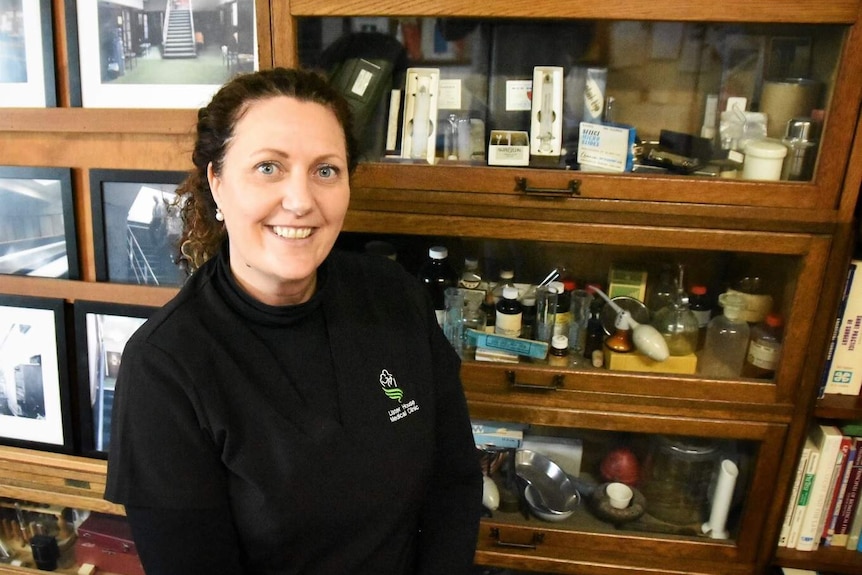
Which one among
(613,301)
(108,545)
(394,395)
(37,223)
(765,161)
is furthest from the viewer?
(108,545)

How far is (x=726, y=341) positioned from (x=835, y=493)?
380mm

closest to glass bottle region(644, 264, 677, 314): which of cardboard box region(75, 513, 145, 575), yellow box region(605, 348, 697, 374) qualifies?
yellow box region(605, 348, 697, 374)

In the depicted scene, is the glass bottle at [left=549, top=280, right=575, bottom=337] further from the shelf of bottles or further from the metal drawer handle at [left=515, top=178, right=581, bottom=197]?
the metal drawer handle at [left=515, top=178, right=581, bottom=197]

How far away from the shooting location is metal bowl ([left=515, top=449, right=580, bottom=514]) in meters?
1.44

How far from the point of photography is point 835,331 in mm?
1287

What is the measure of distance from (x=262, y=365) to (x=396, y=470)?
26cm

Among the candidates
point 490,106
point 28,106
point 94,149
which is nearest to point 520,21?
point 490,106

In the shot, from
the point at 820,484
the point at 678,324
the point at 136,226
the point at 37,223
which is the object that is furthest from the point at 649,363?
the point at 37,223

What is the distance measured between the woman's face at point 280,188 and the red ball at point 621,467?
0.83 metres

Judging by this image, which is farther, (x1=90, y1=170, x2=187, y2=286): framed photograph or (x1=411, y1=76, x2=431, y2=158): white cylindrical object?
(x1=90, y1=170, x2=187, y2=286): framed photograph

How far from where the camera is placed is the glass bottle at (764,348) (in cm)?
126

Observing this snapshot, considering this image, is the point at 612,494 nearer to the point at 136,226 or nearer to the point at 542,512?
the point at 542,512

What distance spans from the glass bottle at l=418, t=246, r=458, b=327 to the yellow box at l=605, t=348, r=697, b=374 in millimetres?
353

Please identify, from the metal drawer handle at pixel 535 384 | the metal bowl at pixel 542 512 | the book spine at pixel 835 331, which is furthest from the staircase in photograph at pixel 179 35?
the book spine at pixel 835 331
